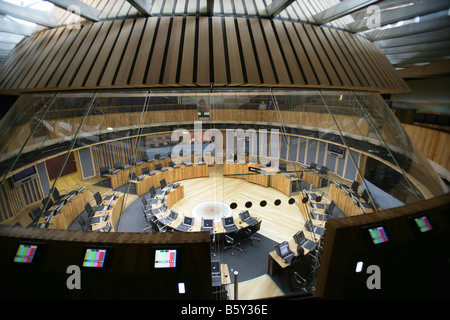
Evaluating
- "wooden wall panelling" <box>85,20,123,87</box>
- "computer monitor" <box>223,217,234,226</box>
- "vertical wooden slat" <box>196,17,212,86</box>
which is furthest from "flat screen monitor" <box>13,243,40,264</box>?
"computer monitor" <box>223,217,234,226</box>

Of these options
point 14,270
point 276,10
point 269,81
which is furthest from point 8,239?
point 276,10

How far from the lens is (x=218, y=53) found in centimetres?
175

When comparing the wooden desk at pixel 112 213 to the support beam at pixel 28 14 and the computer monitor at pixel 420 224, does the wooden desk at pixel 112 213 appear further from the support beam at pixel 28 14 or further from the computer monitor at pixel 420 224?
the computer monitor at pixel 420 224

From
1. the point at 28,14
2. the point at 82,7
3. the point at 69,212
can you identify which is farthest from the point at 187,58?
the point at 69,212

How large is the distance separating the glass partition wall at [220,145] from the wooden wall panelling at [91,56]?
1374mm

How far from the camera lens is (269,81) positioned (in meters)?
1.70

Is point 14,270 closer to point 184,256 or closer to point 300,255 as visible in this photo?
point 184,256

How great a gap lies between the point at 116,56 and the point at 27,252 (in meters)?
2.24

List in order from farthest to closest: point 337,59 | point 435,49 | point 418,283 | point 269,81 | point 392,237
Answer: point 435,49 → point 418,283 → point 392,237 → point 337,59 → point 269,81

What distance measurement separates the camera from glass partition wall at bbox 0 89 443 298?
3271 millimetres

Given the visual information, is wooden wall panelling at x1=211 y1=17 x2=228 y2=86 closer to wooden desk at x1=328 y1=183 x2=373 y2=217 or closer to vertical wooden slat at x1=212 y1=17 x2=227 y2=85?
vertical wooden slat at x1=212 y1=17 x2=227 y2=85

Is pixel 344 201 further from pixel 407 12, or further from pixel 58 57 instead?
Result: pixel 58 57

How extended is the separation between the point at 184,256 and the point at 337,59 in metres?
2.63

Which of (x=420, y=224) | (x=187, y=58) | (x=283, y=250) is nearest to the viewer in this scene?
(x=187, y=58)
